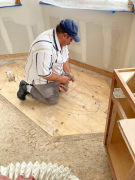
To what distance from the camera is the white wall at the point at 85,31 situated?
1.63 m

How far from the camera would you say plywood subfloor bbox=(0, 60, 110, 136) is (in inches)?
55.9

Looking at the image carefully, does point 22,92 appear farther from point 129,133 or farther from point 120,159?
point 129,133

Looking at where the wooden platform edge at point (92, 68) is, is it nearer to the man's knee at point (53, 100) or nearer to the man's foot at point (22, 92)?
the man's knee at point (53, 100)

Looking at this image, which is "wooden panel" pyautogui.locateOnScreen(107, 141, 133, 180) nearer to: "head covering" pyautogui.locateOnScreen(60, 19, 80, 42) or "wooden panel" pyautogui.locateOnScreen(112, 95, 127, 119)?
"wooden panel" pyautogui.locateOnScreen(112, 95, 127, 119)

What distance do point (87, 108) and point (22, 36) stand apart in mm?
1604

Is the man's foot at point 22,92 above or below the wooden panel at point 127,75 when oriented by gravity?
below

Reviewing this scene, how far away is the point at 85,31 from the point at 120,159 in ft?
4.96

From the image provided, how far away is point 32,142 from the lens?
1.32m

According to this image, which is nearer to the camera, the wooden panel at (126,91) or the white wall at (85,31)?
the wooden panel at (126,91)

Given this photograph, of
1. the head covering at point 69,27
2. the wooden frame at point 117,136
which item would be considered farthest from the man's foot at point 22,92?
the wooden frame at point 117,136

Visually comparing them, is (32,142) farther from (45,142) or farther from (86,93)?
(86,93)

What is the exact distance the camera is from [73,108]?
63.1 inches

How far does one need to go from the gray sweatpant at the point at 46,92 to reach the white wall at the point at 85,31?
727 millimetres

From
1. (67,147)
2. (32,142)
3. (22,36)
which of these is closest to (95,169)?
(67,147)
